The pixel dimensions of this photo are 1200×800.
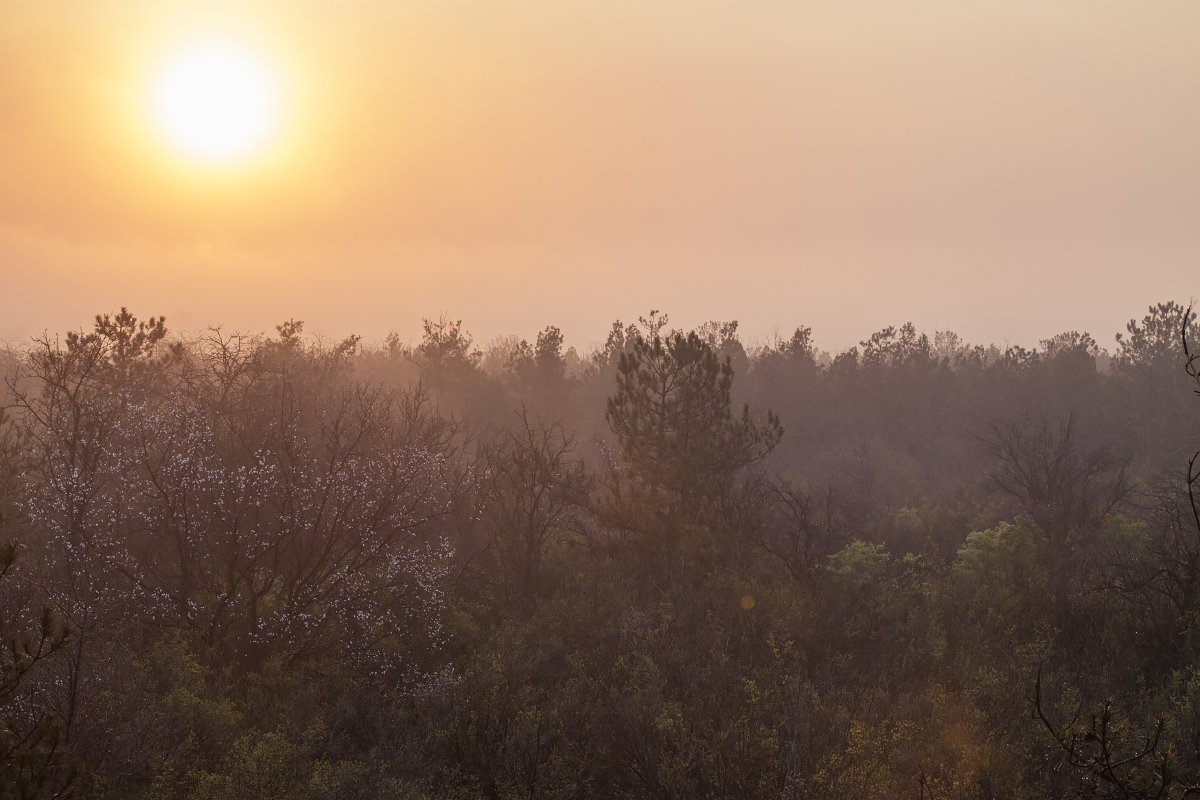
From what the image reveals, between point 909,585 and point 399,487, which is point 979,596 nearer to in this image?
point 909,585

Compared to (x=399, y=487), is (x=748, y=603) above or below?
below

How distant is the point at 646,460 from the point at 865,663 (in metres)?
7.43

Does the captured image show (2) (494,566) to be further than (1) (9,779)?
Yes

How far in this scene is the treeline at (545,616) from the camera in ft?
35.3

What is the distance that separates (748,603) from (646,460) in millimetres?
4695

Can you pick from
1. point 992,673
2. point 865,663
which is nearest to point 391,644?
point 865,663

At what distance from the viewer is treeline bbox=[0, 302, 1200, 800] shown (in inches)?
424

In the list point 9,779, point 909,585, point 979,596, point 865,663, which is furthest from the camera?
point 909,585

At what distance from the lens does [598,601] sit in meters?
17.3

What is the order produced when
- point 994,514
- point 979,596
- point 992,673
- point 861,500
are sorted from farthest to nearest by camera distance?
point 861,500 → point 994,514 → point 979,596 → point 992,673

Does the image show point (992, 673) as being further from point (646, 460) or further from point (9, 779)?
point (9, 779)

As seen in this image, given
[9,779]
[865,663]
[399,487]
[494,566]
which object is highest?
[399,487]

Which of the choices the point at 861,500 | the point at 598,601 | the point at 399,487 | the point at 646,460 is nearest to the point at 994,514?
the point at 861,500

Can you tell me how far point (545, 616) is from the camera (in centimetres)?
1661
